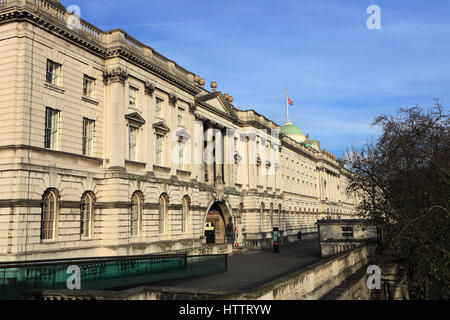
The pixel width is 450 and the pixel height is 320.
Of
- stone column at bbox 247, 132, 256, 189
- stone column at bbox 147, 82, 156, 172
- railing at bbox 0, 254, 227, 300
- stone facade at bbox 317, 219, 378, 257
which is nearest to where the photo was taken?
railing at bbox 0, 254, 227, 300

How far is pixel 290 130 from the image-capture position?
93.9 meters

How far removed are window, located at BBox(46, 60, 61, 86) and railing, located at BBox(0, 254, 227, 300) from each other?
993cm

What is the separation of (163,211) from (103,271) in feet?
43.6

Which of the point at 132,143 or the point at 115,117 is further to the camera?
the point at 132,143

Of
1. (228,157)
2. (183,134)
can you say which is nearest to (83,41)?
(183,134)

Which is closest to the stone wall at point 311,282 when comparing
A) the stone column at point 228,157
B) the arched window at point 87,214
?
the arched window at point 87,214

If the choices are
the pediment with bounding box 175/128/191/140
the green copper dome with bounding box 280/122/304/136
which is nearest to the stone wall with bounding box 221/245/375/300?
the pediment with bounding box 175/128/191/140

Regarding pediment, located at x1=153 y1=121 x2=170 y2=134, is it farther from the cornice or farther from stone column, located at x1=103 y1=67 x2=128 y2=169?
the cornice

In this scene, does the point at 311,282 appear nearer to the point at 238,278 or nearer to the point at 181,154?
the point at 238,278

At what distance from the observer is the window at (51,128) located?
22.5 m

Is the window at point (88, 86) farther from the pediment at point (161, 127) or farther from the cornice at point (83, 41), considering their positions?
the pediment at point (161, 127)

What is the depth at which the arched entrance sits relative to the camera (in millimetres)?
43562

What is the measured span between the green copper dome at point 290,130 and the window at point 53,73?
2859 inches

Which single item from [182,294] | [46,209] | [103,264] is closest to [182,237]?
[46,209]
